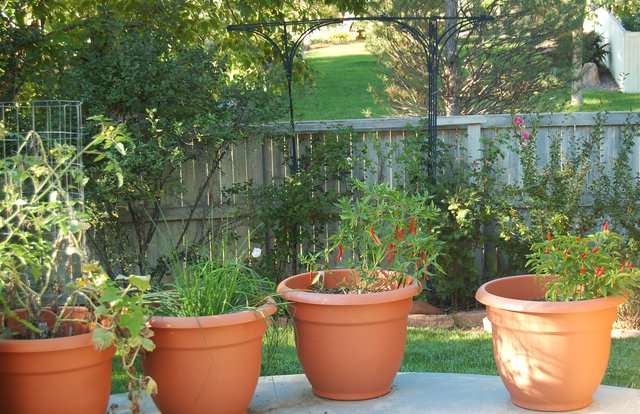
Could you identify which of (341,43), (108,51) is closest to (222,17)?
(108,51)

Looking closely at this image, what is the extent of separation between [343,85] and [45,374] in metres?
Answer: 17.8

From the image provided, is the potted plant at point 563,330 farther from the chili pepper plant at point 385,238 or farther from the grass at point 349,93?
the grass at point 349,93

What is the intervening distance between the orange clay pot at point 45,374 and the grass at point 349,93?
10813 mm

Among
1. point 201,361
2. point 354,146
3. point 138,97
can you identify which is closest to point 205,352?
point 201,361

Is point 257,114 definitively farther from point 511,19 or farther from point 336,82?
point 336,82

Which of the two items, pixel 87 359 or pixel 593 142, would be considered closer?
pixel 87 359

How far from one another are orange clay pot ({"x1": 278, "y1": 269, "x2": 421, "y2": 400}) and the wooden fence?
2.81m

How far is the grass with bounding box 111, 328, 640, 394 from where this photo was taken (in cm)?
508

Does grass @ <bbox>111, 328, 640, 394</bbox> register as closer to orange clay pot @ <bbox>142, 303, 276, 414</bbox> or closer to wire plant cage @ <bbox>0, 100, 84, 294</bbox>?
orange clay pot @ <bbox>142, 303, 276, 414</bbox>

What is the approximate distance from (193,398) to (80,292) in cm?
74

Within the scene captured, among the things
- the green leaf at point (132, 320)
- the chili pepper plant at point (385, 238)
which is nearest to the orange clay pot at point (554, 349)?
the chili pepper plant at point (385, 238)

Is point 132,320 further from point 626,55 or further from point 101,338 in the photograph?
point 626,55

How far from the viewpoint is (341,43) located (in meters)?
26.1

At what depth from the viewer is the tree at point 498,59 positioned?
10281mm
